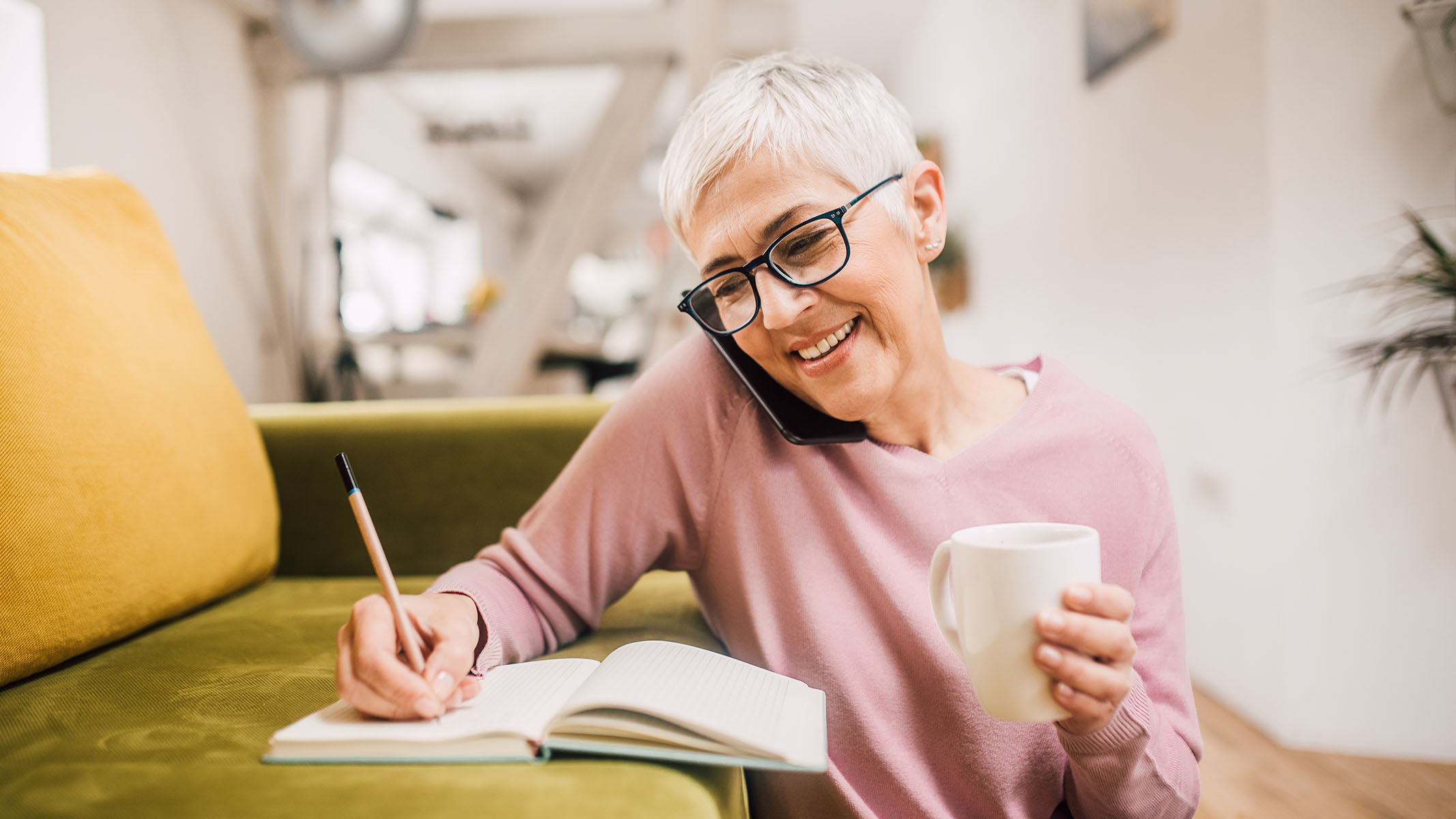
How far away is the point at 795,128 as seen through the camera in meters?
0.76

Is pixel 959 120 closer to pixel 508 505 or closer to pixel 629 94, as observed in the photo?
pixel 629 94

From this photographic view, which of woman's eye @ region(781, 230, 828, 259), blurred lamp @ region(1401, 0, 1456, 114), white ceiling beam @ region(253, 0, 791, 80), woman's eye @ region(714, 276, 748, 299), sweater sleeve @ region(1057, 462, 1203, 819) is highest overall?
white ceiling beam @ region(253, 0, 791, 80)

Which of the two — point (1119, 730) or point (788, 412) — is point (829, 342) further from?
point (1119, 730)

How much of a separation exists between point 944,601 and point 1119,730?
18 cm

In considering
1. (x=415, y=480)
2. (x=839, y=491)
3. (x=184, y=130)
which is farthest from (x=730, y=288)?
(x=184, y=130)

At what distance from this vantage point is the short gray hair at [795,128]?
2.48 ft

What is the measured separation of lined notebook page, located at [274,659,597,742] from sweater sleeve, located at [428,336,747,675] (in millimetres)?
147

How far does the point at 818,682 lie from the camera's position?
771 millimetres

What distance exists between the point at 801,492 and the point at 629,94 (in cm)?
277

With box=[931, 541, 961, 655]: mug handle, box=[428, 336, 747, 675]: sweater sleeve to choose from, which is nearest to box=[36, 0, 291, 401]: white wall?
box=[428, 336, 747, 675]: sweater sleeve

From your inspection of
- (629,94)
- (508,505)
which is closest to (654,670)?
(508,505)

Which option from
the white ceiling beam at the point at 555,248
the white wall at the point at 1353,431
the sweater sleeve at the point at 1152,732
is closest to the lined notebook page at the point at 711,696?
the sweater sleeve at the point at 1152,732

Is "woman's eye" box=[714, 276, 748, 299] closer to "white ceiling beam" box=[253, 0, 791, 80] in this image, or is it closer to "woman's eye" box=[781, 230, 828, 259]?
"woman's eye" box=[781, 230, 828, 259]

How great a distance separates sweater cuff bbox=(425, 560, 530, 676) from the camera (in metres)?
0.71
